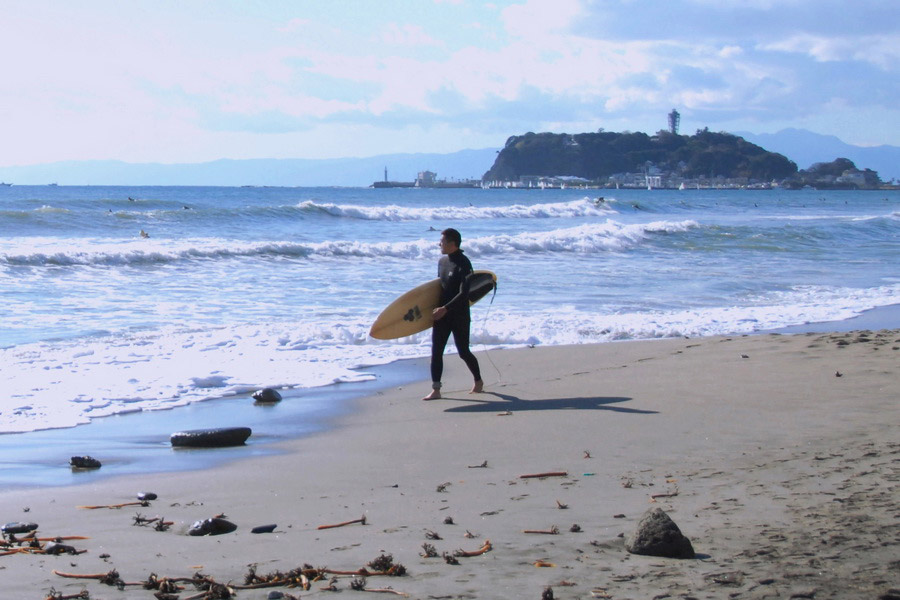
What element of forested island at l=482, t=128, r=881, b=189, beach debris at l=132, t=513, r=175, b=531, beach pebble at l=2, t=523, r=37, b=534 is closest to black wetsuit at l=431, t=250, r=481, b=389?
beach debris at l=132, t=513, r=175, b=531

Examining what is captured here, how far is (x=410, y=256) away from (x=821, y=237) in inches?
678

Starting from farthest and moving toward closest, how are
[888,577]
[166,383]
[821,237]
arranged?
[821,237]
[166,383]
[888,577]

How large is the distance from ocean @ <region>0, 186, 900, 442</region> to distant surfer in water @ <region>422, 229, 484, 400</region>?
1.18m

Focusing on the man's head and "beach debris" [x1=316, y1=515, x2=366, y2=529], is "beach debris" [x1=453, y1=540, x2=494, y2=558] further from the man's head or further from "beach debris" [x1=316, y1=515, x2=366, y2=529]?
the man's head

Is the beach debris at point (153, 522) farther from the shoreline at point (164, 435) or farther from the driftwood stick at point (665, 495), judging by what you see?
the driftwood stick at point (665, 495)

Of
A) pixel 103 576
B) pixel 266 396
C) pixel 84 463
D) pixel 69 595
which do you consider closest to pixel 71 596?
pixel 69 595

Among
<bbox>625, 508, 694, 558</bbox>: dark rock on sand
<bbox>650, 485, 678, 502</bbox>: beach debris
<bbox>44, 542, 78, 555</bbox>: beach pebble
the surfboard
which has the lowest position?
<bbox>650, 485, 678, 502</bbox>: beach debris

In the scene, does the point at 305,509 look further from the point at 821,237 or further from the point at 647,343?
the point at 821,237

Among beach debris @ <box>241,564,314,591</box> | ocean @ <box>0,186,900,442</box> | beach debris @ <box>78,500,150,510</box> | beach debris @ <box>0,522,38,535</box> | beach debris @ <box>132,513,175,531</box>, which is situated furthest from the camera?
ocean @ <box>0,186,900,442</box>

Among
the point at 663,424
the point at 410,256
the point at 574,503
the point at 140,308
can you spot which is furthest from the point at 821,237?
the point at 574,503

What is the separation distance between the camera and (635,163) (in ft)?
557

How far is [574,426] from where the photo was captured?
6844 millimetres

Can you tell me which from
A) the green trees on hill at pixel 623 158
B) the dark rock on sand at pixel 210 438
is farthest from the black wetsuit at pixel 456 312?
the green trees on hill at pixel 623 158

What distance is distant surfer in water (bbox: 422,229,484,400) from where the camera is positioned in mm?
8586
